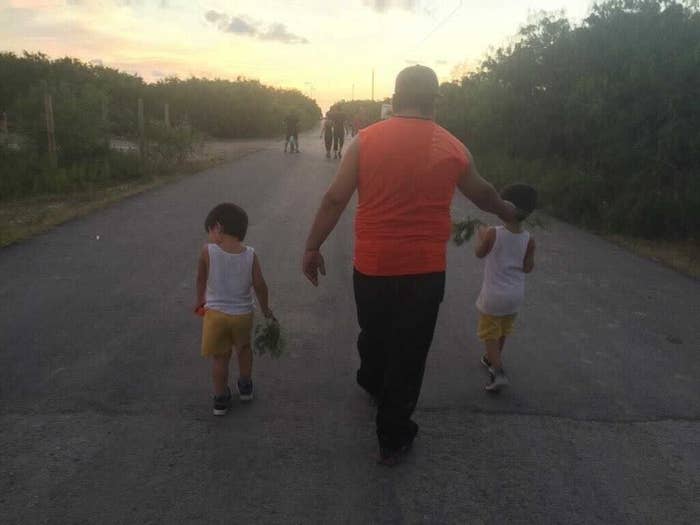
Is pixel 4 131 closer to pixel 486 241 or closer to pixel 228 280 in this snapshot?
pixel 228 280

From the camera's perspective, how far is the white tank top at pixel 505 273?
169 inches

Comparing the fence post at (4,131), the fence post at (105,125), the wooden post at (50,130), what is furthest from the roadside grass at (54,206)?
the fence post at (4,131)

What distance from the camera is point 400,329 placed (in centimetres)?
346

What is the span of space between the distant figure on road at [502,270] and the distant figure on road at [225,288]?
1.45 metres

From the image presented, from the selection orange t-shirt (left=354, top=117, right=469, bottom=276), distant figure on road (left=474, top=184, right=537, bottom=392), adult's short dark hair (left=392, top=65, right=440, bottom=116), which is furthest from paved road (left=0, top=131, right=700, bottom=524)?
adult's short dark hair (left=392, top=65, right=440, bottom=116)

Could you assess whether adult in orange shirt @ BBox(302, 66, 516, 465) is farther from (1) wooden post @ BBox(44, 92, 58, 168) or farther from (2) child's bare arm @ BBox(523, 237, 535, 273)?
(1) wooden post @ BBox(44, 92, 58, 168)

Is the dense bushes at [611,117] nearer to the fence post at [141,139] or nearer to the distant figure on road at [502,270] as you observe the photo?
the distant figure on road at [502,270]

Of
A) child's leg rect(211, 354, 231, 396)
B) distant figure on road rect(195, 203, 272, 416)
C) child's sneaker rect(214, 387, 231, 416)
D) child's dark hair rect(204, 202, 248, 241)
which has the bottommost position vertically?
child's sneaker rect(214, 387, 231, 416)

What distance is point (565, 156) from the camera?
1747 centimetres

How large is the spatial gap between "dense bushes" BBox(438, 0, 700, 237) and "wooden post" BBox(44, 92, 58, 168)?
11.1 metres

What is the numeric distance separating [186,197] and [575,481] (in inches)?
472

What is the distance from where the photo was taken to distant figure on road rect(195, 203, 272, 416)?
388 centimetres

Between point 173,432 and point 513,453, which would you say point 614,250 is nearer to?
point 513,453

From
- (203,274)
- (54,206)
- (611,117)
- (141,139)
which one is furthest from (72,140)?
(203,274)
